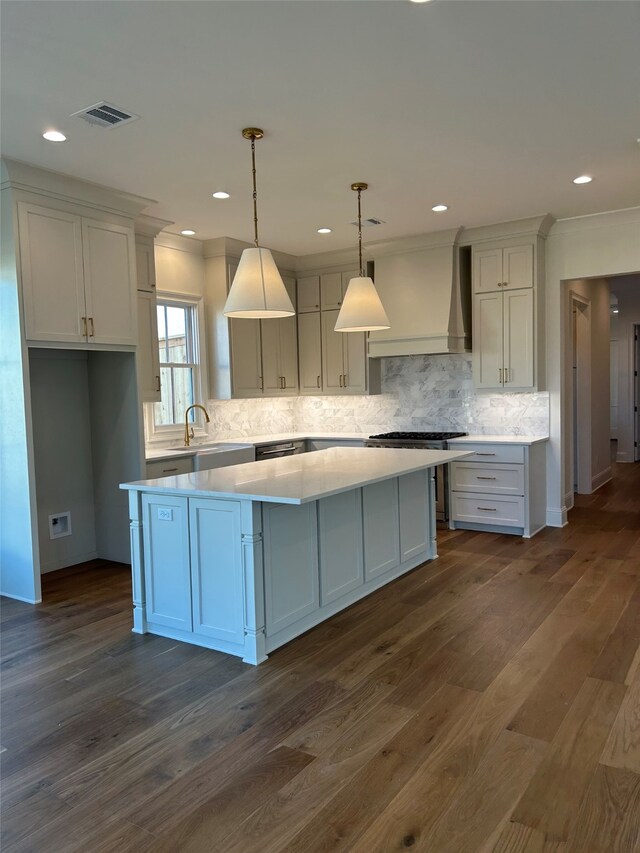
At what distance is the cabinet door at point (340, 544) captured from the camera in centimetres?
354

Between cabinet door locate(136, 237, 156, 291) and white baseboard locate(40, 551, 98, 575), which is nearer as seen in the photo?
white baseboard locate(40, 551, 98, 575)

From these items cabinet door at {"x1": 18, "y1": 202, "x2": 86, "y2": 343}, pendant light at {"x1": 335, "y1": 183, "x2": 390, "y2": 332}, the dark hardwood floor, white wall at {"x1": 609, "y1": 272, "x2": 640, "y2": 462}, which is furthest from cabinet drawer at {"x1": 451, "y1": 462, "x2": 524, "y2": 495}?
white wall at {"x1": 609, "y1": 272, "x2": 640, "y2": 462}

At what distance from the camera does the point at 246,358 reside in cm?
621

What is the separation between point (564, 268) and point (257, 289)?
3539mm

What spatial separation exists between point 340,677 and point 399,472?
3.85ft

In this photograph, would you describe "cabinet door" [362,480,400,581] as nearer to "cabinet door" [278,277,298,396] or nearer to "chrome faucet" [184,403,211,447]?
"chrome faucet" [184,403,211,447]

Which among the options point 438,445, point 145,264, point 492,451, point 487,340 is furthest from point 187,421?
point 487,340

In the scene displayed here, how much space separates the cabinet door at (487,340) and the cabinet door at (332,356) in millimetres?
1482

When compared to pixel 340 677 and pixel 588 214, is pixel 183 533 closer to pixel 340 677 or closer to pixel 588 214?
pixel 340 677

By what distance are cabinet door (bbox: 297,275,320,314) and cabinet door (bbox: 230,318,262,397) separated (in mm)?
789

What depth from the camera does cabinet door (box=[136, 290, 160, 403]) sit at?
508 centimetres

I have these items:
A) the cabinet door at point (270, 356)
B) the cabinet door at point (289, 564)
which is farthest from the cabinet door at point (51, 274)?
the cabinet door at point (270, 356)

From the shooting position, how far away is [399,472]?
11.7 feet

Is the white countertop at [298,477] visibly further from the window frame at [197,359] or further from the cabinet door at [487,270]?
the cabinet door at [487,270]
